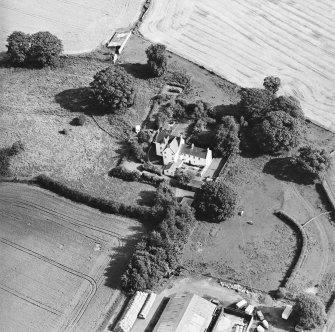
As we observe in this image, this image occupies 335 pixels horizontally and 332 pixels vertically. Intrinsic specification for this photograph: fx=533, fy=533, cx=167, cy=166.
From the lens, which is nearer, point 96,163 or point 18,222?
point 18,222

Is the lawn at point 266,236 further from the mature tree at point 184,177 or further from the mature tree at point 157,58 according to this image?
the mature tree at point 157,58

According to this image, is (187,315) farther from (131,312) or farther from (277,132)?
(277,132)

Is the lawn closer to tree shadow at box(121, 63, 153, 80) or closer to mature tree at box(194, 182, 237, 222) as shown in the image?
mature tree at box(194, 182, 237, 222)

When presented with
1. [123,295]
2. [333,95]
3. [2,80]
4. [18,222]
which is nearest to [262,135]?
[333,95]

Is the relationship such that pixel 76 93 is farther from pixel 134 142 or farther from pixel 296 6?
pixel 296 6

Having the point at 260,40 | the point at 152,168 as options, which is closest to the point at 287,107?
the point at 152,168

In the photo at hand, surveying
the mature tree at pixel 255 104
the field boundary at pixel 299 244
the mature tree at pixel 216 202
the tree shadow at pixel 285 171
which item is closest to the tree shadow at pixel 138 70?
the mature tree at pixel 255 104
